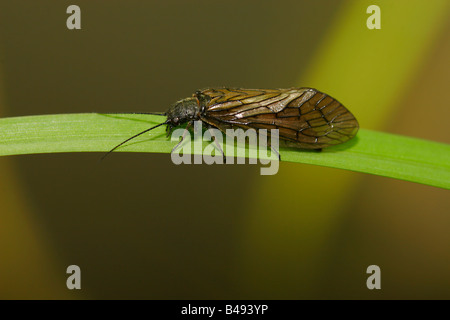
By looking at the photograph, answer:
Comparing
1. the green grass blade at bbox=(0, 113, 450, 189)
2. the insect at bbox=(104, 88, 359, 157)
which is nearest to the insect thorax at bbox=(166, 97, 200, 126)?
the insect at bbox=(104, 88, 359, 157)

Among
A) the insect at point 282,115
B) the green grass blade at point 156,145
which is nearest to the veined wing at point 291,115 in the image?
the insect at point 282,115

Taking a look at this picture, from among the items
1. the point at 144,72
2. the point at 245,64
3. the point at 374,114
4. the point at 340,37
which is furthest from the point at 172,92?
the point at 374,114

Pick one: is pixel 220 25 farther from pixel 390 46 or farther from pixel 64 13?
pixel 390 46

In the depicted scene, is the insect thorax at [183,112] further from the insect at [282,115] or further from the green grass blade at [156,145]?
the green grass blade at [156,145]

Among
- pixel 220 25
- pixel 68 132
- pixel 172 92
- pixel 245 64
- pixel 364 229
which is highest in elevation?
pixel 220 25

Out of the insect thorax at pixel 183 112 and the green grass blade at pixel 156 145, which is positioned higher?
the insect thorax at pixel 183 112

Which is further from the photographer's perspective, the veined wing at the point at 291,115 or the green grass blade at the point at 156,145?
the veined wing at the point at 291,115
